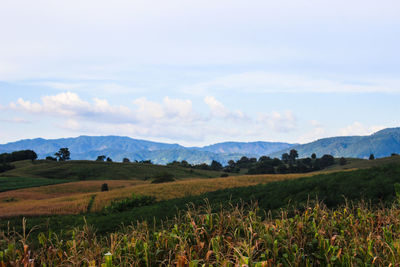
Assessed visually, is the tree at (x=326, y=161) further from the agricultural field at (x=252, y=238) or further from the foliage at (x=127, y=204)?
the agricultural field at (x=252, y=238)

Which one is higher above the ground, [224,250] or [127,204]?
[224,250]

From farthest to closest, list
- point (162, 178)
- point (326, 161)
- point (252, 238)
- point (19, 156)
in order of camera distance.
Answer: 1. point (326, 161)
2. point (19, 156)
3. point (162, 178)
4. point (252, 238)

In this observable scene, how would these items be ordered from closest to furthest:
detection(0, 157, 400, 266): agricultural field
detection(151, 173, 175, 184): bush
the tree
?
detection(0, 157, 400, 266): agricultural field → detection(151, 173, 175, 184): bush → the tree

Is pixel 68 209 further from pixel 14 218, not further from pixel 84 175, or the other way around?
pixel 84 175

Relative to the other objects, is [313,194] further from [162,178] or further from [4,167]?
[4,167]

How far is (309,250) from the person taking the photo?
360 inches

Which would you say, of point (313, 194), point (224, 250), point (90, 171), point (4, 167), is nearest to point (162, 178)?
point (90, 171)

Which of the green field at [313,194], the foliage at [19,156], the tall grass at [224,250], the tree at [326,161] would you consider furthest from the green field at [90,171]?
the tall grass at [224,250]

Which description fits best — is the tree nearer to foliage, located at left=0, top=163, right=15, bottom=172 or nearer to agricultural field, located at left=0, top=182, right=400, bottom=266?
foliage, located at left=0, top=163, right=15, bottom=172

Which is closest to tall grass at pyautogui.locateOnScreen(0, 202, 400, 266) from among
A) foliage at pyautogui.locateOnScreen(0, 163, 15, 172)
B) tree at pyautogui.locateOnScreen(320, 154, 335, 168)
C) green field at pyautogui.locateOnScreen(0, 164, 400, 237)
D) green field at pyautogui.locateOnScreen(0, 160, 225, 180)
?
green field at pyautogui.locateOnScreen(0, 164, 400, 237)

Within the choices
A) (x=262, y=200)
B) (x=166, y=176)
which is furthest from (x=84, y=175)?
(x=262, y=200)

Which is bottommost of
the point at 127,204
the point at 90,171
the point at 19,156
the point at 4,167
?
the point at 127,204

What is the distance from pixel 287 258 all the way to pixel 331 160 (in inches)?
7968

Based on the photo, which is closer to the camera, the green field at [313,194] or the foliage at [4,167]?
the green field at [313,194]
